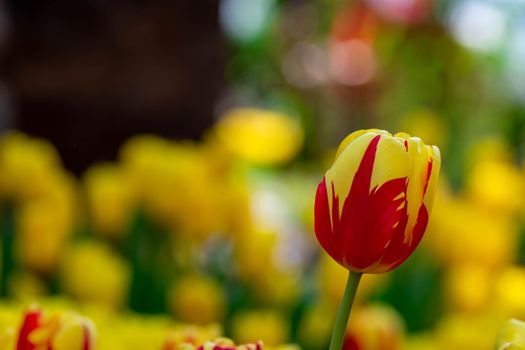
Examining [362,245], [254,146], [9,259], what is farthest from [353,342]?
[254,146]

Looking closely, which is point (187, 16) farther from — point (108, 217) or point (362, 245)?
point (362, 245)

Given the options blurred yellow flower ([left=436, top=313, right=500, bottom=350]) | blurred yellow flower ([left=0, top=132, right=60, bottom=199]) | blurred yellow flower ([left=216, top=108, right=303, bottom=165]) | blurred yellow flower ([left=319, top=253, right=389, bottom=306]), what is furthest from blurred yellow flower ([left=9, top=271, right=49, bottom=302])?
blurred yellow flower ([left=216, top=108, right=303, bottom=165])

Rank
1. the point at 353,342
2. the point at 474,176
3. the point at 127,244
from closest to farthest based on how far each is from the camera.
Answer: the point at 353,342, the point at 127,244, the point at 474,176

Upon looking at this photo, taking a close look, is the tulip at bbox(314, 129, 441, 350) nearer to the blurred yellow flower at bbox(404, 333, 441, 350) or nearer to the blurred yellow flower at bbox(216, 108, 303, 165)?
the blurred yellow flower at bbox(404, 333, 441, 350)

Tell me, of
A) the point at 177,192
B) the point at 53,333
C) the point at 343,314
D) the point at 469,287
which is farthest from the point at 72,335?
the point at 469,287

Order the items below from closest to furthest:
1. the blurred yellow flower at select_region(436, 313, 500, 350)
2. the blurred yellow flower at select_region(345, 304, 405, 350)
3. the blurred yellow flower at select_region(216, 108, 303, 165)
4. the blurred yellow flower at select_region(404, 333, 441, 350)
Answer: the blurred yellow flower at select_region(345, 304, 405, 350) < the blurred yellow flower at select_region(436, 313, 500, 350) < the blurred yellow flower at select_region(404, 333, 441, 350) < the blurred yellow flower at select_region(216, 108, 303, 165)
